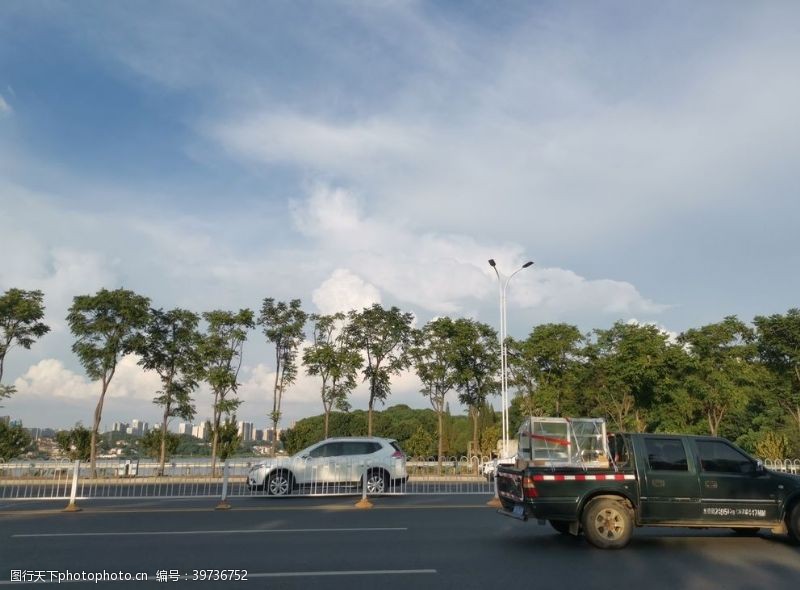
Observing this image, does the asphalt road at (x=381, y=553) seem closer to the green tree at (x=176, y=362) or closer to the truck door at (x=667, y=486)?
the truck door at (x=667, y=486)

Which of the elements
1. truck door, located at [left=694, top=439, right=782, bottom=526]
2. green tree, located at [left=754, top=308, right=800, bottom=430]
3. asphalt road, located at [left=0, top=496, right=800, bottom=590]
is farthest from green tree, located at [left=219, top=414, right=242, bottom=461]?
green tree, located at [left=754, top=308, right=800, bottom=430]

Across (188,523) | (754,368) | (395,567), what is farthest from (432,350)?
(395,567)

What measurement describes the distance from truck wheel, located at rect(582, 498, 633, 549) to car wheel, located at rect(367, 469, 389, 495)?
977cm

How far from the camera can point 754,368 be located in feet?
125

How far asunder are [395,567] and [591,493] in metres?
3.24

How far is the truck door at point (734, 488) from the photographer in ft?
29.6

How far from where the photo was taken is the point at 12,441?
2994cm

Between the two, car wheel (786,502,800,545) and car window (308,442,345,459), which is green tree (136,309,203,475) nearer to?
car window (308,442,345,459)

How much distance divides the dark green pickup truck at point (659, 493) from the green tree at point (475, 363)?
25701 millimetres

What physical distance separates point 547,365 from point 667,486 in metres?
29.5

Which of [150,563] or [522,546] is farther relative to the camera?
[522,546]

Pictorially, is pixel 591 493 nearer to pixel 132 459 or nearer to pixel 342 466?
pixel 342 466

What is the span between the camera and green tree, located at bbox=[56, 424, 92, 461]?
103 feet

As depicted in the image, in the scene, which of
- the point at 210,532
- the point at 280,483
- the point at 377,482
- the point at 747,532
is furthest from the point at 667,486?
the point at 280,483
